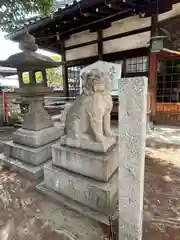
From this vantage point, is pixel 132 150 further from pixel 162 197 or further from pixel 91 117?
pixel 162 197

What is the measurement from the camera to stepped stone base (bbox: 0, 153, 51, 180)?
9.40 ft

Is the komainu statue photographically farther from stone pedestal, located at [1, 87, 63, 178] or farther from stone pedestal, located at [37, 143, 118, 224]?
stone pedestal, located at [1, 87, 63, 178]

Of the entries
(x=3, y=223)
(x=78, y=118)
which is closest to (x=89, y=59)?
(x=78, y=118)

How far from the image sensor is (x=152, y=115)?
241 inches

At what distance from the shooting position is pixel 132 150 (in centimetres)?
133

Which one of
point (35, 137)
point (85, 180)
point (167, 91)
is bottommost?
point (85, 180)

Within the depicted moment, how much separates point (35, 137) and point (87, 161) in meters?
1.45

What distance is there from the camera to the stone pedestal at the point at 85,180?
200 cm

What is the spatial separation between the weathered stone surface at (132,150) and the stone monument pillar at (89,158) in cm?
50

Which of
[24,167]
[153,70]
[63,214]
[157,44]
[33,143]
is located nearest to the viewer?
[63,214]

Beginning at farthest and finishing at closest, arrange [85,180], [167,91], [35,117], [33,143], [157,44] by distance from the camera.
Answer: [167,91] → [157,44] → [35,117] → [33,143] → [85,180]

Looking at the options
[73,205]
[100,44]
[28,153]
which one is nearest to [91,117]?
[73,205]

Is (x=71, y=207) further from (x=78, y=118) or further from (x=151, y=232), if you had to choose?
(x=78, y=118)

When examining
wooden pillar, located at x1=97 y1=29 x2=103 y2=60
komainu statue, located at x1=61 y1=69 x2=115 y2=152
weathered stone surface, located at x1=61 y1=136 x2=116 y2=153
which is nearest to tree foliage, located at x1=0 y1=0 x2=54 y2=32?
komainu statue, located at x1=61 y1=69 x2=115 y2=152
